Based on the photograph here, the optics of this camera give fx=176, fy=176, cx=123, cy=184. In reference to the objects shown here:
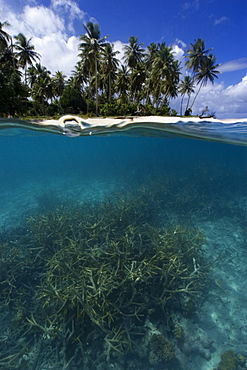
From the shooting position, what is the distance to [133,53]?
3519 centimetres

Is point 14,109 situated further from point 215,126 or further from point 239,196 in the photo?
point 239,196

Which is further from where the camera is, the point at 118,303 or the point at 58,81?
the point at 58,81

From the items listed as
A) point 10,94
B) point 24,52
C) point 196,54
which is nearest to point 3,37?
point 24,52

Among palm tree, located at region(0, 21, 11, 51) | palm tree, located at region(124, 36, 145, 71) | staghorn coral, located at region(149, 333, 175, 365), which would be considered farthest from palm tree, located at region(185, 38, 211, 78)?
staghorn coral, located at region(149, 333, 175, 365)

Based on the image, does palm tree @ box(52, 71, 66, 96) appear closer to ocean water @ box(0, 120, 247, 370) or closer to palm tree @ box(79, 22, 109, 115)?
palm tree @ box(79, 22, 109, 115)

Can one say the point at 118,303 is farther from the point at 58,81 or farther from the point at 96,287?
the point at 58,81

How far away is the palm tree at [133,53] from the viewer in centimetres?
3491

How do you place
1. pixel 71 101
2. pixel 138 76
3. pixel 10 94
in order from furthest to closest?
1. pixel 138 76
2. pixel 71 101
3. pixel 10 94

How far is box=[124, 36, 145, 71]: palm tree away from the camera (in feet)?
115

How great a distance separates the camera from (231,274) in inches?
232

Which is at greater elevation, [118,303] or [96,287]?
[96,287]

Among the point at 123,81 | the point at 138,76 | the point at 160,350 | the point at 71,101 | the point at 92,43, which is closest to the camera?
the point at 160,350

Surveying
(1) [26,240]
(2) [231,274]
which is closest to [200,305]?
(2) [231,274]

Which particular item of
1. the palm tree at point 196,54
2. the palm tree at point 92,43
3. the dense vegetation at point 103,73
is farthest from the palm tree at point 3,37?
the palm tree at point 196,54
